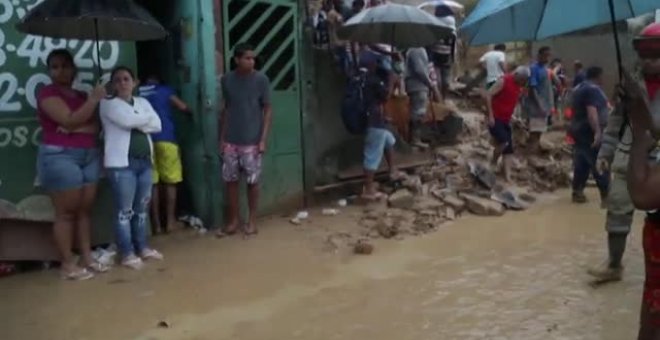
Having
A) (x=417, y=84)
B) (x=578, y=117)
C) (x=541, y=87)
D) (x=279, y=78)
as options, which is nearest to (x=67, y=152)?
(x=279, y=78)

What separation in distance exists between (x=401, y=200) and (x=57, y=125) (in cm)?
376

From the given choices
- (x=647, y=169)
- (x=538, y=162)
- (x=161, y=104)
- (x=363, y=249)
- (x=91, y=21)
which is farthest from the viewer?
(x=538, y=162)

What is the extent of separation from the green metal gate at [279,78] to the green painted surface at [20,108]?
2030mm

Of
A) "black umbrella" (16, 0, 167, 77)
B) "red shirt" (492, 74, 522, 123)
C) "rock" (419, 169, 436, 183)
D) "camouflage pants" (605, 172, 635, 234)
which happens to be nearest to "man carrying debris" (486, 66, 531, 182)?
"red shirt" (492, 74, 522, 123)

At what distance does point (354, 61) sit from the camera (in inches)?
330

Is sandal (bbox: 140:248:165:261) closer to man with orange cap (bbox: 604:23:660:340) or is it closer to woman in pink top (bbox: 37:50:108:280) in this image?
woman in pink top (bbox: 37:50:108:280)

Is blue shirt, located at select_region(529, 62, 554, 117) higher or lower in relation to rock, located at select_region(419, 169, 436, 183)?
higher

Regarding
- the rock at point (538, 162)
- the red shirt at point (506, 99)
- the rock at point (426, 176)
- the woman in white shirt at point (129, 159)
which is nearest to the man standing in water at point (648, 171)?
the woman in white shirt at point (129, 159)

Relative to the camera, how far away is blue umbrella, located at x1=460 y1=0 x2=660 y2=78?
410 centimetres

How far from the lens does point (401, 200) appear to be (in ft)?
25.8

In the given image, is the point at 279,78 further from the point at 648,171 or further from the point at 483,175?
the point at 648,171

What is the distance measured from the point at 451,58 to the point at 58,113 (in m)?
6.99

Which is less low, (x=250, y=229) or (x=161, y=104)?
(x=161, y=104)

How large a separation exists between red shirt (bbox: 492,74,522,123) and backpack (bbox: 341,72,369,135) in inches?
74.3
